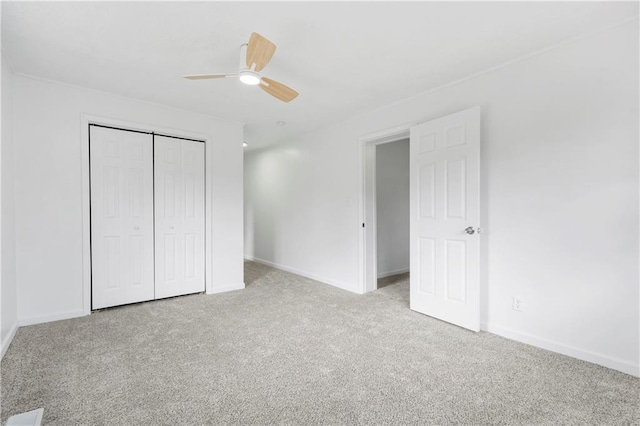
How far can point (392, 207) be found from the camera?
5.13 metres

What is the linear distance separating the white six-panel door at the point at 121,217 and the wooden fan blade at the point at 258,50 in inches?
85.8

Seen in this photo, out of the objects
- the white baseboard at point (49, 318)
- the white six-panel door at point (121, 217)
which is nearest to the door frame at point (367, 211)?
the white six-panel door at point (121, 217)

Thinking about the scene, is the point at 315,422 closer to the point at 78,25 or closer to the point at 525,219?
the point at 525,219

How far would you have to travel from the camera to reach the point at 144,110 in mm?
3516

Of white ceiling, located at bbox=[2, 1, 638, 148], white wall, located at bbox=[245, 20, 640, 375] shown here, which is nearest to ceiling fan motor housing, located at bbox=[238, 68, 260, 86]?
white ceiling, located at bbox=[2, 1, 638, 148]

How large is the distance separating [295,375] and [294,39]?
2359 millimetres

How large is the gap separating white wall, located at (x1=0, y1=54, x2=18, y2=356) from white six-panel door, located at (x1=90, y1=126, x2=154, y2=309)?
616mm

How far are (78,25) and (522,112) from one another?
3.38 metres

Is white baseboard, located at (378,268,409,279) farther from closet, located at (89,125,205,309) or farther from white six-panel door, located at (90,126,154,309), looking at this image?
white six-panel door, located at (90,126,154,309)

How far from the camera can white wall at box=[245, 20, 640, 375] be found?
2.06 meters

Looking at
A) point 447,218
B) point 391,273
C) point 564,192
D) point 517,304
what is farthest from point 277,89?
A: point 391,273

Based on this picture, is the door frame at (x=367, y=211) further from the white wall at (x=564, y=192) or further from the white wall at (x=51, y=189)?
the white wall at (x=51, y=189)

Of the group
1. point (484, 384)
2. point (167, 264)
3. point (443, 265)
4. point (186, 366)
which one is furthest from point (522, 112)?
point (167, 264)

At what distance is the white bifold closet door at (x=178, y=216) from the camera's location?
3668 millimetres
